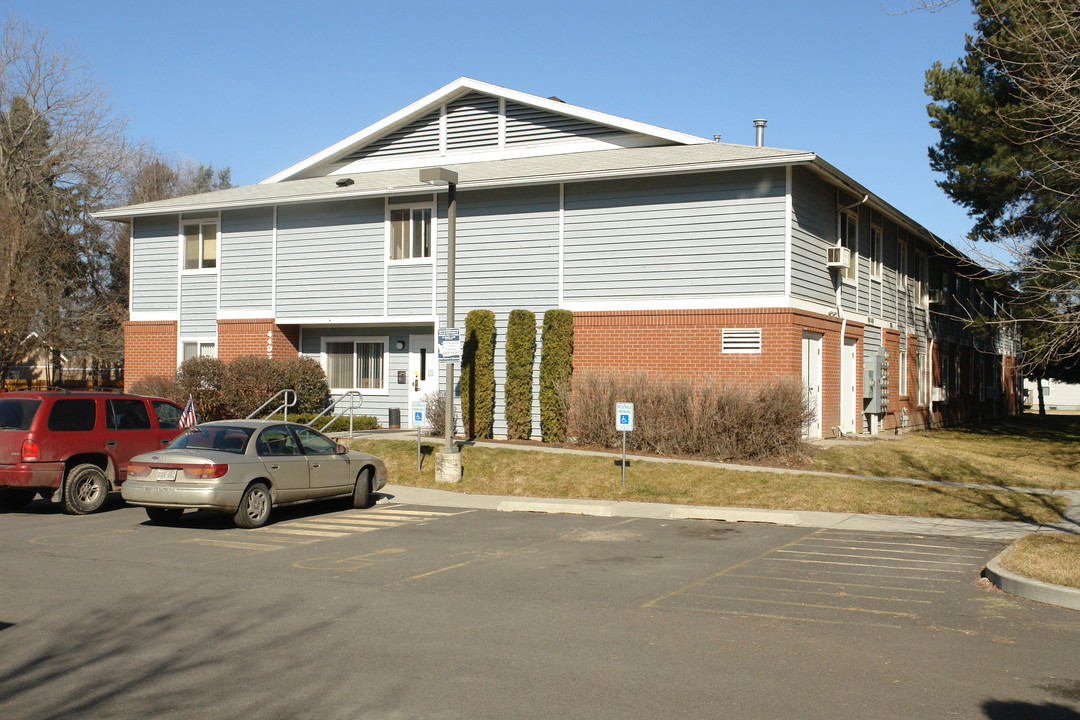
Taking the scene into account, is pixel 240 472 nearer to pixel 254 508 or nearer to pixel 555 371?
pixel 254 508

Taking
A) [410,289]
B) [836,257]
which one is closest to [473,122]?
[410,289]

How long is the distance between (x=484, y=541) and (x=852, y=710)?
23.3 ft

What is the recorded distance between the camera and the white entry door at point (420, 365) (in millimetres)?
24703

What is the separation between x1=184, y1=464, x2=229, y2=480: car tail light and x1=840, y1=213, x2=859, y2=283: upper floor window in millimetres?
16358

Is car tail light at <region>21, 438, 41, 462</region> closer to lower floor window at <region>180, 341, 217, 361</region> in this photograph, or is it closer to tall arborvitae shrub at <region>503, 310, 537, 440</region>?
tall arborvitae shrub at <region>503, 310, 537, 440</region>

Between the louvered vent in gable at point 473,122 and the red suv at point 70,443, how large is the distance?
13.2 meters

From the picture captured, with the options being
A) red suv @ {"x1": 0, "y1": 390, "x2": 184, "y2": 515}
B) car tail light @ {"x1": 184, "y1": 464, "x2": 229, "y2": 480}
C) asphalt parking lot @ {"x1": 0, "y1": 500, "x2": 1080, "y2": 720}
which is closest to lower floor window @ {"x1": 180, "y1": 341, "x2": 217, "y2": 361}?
red suv @ {"x1": 0, "y1": 390, "x2": 184, "y2": 515}

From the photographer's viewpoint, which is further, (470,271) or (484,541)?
(470,271)

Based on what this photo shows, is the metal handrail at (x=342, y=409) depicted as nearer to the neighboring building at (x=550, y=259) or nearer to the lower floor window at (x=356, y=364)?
the lower floor window at (x=356, y=364)

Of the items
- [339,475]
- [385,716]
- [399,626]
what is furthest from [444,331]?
[385,716]

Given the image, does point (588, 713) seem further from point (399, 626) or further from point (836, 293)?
point (836, 293)

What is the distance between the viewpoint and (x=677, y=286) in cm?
2123

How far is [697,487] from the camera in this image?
16516mm

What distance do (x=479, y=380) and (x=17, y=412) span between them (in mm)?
10251
